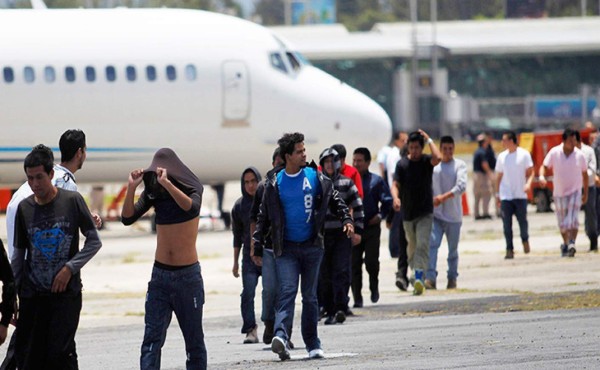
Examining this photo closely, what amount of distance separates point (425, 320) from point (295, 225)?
2.92 metres

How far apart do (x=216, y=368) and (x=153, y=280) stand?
5.23 feet

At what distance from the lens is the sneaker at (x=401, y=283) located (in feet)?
60.3

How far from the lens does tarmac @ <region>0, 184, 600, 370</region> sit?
1199 centimetres

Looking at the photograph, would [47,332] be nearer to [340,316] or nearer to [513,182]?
[340,316]

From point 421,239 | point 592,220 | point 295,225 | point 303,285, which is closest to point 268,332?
point 303,285

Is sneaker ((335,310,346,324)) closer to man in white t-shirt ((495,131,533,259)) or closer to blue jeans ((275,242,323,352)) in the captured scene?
blue jeans ((275,242,323,352))

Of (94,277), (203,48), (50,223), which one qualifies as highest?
(203,48)

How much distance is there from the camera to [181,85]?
28.6 m

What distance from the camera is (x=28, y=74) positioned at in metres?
27.8

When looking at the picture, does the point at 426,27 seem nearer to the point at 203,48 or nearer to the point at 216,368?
the point at 203,48

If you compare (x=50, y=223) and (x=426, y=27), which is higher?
(x=426, y=27)

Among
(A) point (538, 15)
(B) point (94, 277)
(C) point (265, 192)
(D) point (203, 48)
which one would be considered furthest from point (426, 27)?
(C) point (265, 192)

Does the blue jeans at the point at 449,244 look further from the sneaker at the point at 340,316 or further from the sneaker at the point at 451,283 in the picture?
the sneaker at the point at 340,316

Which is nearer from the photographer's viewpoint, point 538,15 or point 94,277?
point 94,277
